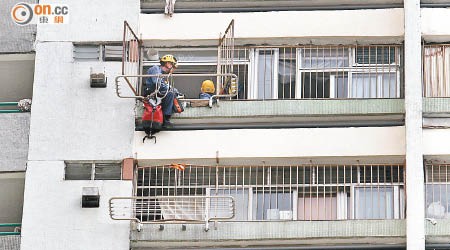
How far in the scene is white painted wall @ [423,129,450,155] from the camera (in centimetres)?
2342

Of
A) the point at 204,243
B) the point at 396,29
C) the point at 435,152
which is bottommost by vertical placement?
the point at 204,243

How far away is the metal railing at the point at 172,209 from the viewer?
23531 mm

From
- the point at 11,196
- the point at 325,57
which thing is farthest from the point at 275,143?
the point at 11,196

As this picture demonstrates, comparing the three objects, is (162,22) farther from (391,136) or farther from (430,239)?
(430,239)

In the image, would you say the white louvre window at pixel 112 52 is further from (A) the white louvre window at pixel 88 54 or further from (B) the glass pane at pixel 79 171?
(B) the glass pane at pixel 79 171

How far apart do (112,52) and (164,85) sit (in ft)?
5.00

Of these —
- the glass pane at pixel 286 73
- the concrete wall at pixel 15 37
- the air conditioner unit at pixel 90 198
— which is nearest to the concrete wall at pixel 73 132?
the air conditioner unit at pixel 90 198

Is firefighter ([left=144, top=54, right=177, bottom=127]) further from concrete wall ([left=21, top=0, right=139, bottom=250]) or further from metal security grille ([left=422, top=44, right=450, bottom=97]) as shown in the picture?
metal security grille ([left=422, top=44, right=450, bottom=97])

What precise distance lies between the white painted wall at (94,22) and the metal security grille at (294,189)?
2972mm

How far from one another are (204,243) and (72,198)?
2617 millimetres

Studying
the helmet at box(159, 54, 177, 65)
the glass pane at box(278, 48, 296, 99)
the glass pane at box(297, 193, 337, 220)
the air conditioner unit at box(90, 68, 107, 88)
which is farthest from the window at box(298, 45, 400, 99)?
the air conditioner unit at box(90, 68, 107, 88)

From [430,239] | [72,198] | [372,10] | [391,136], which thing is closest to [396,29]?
[372,10]

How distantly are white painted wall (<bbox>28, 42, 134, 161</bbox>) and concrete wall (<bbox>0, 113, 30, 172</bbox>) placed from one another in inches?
6.3

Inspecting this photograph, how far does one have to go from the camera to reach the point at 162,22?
24.9 m
